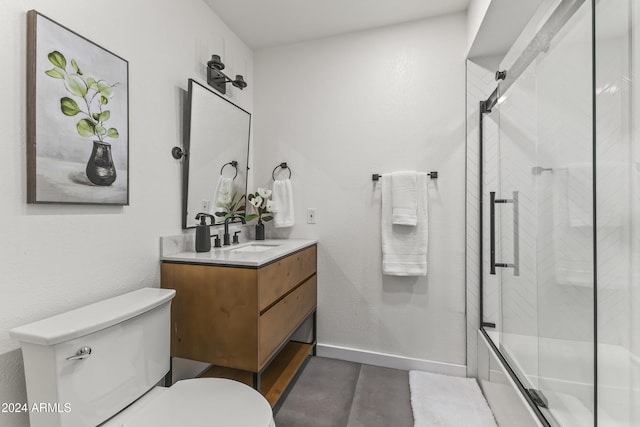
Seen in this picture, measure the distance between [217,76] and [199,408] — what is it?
73.1 inches

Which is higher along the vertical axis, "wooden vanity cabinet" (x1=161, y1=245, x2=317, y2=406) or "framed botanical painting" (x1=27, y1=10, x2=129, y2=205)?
"framed botanical painting" (x1=27, y1=10, x2=129, y2=205)

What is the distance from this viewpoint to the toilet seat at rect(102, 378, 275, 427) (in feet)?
3.40

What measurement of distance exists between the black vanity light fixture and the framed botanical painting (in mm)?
607

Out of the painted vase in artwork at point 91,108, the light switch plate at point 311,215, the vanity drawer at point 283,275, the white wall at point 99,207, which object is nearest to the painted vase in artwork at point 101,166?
the painted vase in artwork at point 91,108

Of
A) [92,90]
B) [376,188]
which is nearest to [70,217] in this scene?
[92,90]

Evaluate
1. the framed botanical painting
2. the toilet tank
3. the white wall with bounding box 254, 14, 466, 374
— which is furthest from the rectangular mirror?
Result: the toilet tank

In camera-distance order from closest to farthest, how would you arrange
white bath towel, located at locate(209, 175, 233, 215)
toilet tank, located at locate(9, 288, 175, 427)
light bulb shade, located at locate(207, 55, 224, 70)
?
1. toilet tank, located at locate(9, 288, 175, 427)
2. light bulb shade, located at locate(207, 55, 224, 70)
3. white bath towel, located at locate(209, 175, 233, 215)

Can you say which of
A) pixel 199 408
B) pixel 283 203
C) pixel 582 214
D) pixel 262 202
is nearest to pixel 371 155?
pixel 283 203

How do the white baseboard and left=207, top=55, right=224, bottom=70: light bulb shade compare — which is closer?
left=207, top=55, right=224, bottom=70: light bulb shade

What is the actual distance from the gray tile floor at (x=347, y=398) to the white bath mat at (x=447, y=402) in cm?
6

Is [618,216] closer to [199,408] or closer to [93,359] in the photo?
[199,408]

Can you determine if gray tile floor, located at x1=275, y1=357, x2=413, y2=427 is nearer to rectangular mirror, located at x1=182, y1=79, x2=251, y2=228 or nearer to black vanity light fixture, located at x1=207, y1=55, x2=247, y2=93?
rectangular mirror, located at x1=182, y1=79, x2=251, y2=228

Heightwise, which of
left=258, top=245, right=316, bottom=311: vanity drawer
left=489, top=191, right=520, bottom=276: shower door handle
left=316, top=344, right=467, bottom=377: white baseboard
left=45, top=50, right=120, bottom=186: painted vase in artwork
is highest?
left=45, top=50, right=120, bottom=186: painted vase in artwork

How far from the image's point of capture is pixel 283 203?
92.8 inches
